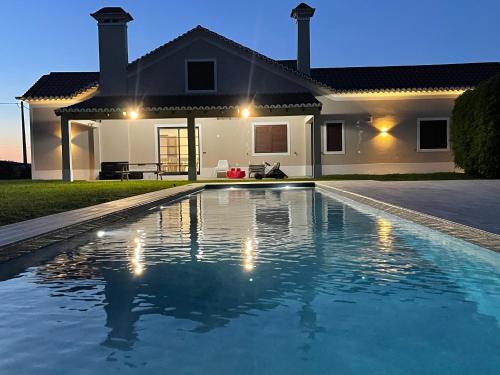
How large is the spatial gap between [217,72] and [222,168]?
4270 mm

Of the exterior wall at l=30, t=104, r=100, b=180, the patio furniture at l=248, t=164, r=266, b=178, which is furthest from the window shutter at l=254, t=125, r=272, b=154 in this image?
the exterior wall at l=30, t=104, r=100, b=180

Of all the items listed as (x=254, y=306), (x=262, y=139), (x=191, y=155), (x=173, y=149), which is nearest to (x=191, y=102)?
(x=191, y=155)

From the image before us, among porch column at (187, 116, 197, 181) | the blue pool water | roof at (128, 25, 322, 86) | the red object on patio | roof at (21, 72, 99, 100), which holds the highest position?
roof at (128, 25, 322, 86)

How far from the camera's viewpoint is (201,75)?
21.6m

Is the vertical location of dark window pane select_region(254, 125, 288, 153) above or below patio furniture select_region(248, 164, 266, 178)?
above

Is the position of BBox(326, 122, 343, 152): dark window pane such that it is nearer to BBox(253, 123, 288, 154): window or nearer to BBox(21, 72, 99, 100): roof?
BBox(253, 123, 288, 154): window

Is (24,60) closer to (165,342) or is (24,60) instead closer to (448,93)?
(448,93)

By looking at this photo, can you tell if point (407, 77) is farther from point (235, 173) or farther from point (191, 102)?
point (191, 102)

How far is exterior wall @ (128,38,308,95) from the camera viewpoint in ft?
70.5

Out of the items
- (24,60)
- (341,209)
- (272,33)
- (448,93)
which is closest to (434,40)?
(272,33)

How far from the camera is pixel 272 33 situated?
4747 cm

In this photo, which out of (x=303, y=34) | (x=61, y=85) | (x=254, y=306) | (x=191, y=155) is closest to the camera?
(x=254, y=306)

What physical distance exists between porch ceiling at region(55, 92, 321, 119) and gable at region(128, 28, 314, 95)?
0.89 m

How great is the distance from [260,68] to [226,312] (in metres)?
19.0
